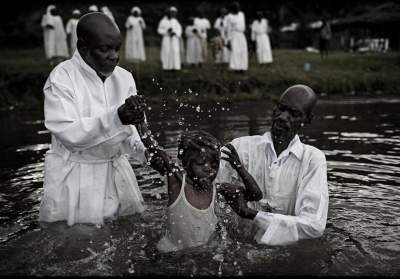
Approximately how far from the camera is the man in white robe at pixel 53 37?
19703 millimetres

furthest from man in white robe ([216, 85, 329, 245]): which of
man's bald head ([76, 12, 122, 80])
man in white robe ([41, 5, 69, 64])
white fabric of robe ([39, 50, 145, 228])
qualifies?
man in white robe ([41, 5, 69, 64])

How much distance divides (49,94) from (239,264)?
207cm

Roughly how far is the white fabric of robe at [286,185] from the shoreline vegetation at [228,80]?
33.2 ft

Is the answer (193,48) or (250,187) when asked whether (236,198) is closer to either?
(250,187)

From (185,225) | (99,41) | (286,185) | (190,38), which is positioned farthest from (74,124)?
(190,38)

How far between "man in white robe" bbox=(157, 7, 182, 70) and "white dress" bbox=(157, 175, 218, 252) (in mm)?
14020

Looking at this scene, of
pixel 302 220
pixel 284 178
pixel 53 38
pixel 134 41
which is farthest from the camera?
pixel 134 41

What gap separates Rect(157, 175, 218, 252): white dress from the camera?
397 centimetres

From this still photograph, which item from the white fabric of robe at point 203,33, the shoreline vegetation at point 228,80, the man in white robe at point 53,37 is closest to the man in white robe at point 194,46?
the white fabric of robe at point 203,33

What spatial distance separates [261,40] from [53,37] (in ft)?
27.8

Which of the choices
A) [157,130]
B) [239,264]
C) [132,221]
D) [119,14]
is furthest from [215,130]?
[119,14]

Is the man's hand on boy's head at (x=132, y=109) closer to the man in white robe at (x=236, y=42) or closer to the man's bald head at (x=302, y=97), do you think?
the man's bald head at (x=302, y=97)

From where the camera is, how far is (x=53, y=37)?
781 inches

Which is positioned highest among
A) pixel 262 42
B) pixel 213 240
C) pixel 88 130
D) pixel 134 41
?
pixel 134 41
